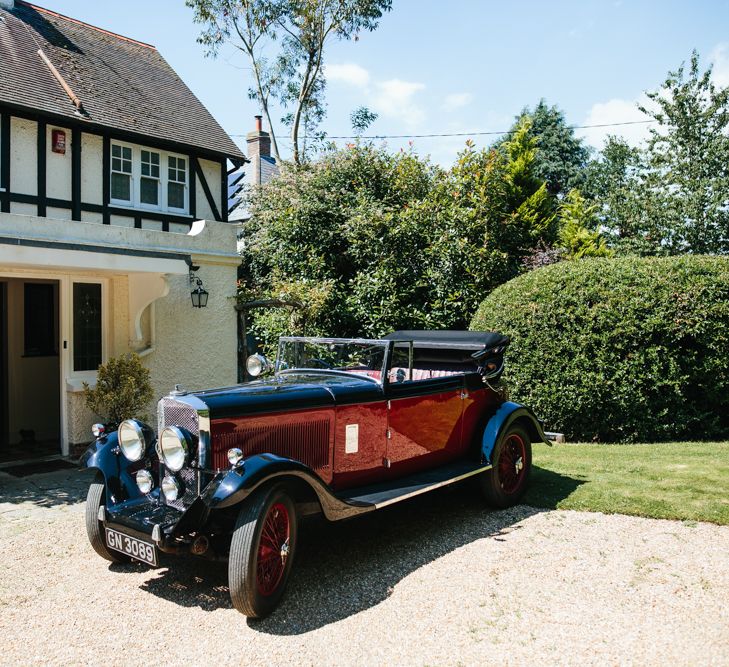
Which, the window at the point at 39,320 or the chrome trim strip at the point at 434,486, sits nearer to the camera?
the chrome trim strip at the point at 434,486

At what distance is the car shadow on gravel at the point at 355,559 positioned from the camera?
3.71 meters

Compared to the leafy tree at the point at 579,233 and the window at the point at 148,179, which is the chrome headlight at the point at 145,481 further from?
the leafy tree at the point at 579,233

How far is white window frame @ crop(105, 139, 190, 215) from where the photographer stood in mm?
10319

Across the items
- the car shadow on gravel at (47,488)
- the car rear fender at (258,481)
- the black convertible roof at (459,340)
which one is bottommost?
the car shadow on gravel at (47,488)

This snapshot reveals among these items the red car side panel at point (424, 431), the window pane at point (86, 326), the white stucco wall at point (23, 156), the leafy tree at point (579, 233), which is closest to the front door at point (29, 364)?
the window pane at point (86, 326)

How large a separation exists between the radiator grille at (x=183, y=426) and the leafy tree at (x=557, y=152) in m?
28.2

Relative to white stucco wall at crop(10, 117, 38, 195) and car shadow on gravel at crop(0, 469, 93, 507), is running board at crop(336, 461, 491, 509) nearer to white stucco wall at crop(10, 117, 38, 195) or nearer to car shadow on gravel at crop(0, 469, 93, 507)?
car shadow on gravel at crop(0, 469, 93, 507)

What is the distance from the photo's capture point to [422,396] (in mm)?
5113

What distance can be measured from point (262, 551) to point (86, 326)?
579 centimetres

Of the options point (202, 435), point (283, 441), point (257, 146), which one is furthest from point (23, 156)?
point (257, 146)

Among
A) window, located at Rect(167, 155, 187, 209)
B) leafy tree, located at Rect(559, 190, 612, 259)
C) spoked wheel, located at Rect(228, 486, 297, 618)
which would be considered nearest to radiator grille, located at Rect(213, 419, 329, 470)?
spoked wheel, located at Rect(228, 486, 297, 618)

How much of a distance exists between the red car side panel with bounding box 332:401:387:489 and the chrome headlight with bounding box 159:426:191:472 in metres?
1.11

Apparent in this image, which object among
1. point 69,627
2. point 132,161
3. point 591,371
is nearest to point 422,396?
point 69,627

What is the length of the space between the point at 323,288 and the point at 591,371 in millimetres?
5490
